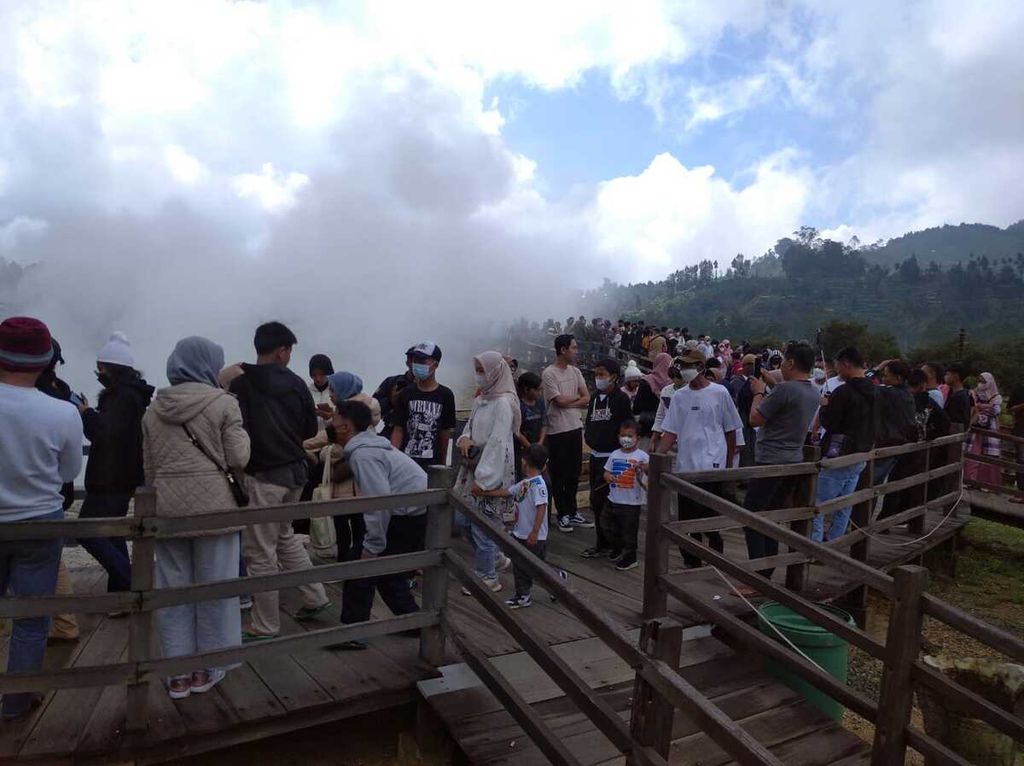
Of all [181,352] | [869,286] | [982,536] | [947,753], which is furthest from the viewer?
[869,286]

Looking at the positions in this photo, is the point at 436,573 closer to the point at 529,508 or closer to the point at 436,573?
the point at 436,573

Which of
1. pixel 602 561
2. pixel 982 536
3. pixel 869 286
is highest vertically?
pixel 869 286

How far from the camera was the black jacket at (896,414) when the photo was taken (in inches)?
274

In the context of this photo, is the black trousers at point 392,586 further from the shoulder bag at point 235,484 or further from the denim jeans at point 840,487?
the denim jeans at point 840,487

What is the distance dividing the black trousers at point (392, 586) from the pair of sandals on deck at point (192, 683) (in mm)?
786

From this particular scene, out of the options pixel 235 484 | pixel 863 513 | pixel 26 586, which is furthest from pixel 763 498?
pixel 26 586

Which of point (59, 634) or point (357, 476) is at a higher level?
point (357, 476)

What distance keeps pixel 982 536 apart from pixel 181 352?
1050cm

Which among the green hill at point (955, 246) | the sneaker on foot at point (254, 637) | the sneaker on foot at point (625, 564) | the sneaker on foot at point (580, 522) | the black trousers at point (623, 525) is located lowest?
the sneaker on foot at point (580, 522)

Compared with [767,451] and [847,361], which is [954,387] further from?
[767,451]

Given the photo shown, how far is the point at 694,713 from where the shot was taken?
2.34m

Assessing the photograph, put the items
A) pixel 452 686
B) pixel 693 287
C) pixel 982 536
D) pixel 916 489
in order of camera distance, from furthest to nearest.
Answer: pixel 693 287 < pixel 982 536 < pixel 916 489 < pixel 452 686

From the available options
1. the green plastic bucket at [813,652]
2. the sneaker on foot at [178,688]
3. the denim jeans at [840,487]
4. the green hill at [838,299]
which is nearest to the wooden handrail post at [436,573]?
the sneaker on foot at [178,688]

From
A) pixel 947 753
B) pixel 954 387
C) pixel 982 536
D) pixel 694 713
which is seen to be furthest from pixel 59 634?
pixel 982 536
